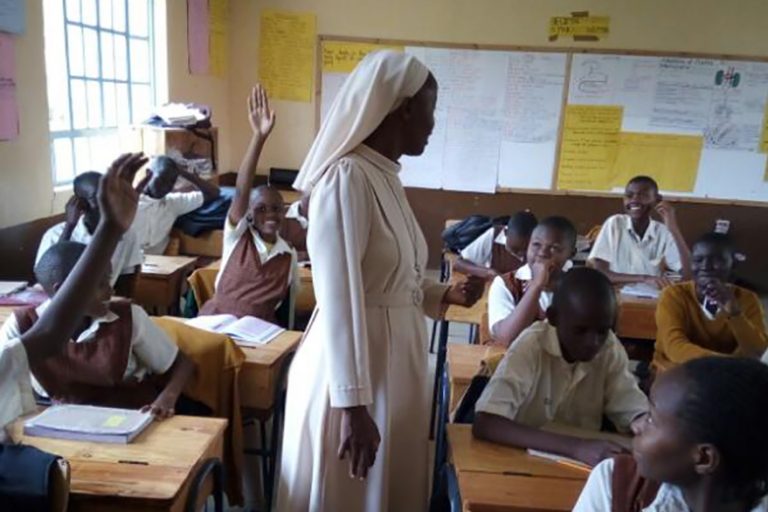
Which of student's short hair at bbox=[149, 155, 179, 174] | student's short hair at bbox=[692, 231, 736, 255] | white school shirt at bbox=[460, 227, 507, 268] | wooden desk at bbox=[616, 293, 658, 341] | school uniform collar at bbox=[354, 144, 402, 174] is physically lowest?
wooden desk at bbox=[616, 293, 658, 341]

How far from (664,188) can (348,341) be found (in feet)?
16.8

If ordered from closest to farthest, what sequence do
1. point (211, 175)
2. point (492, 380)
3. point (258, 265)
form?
1. point (492, 380)
2. point (258, 265)
3. point (211, 175)

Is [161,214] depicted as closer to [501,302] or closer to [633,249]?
[501,302]

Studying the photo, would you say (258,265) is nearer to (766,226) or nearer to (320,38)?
(320,38)

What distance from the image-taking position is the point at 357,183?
141cm

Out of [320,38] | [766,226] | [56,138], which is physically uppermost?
[320,38]

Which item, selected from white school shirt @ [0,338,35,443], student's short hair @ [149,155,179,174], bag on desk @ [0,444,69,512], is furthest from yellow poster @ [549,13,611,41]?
bag on desk @ [0,444,69,512]

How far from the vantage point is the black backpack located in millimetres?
4113

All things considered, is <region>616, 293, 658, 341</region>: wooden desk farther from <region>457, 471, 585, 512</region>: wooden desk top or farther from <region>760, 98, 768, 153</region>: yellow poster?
<region>760, 98, 768, 153</region>: yellow poster

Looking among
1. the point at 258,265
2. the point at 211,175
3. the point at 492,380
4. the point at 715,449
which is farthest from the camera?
the point at 211,175

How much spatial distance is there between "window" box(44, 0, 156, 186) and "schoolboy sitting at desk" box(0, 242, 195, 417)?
214 cm

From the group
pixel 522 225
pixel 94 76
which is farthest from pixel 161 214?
pixel 522 225

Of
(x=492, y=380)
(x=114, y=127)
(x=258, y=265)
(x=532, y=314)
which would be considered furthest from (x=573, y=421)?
(x=114, y=127)

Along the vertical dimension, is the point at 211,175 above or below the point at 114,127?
below
